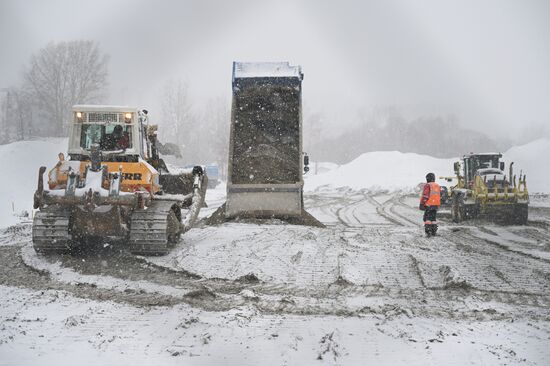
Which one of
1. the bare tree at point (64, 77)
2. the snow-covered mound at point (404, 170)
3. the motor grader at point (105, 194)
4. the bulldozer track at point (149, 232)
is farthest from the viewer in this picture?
the bare tree at point (64, 77)

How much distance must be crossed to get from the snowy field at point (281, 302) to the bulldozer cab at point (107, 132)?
5.80 ft

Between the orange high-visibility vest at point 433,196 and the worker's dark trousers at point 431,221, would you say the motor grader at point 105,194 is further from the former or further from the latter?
the orange high-visibility vest at point 433,196

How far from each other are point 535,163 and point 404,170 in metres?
10.8

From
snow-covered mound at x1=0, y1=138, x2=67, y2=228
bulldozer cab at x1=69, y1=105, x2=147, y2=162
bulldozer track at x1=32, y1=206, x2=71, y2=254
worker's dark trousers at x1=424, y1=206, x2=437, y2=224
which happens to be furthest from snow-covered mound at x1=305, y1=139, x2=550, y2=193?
bulldozer track at x1=32, y1=206, x2=71, y2=254

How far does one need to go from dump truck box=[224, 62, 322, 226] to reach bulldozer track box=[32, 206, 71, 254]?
5.06m

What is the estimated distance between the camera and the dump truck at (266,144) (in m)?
12.3

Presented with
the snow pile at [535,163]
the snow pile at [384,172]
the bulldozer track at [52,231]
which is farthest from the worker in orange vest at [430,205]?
the snow pile at [535,163]

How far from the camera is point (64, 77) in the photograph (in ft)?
162

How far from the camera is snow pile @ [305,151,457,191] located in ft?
134

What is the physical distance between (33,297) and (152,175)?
3315 mm

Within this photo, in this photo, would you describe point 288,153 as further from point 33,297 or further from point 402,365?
point 402,365

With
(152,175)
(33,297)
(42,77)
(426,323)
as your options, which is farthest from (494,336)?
(42,77)

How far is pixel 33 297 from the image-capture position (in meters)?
5.71

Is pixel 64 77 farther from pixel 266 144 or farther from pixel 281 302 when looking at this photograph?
pixel 281 302
